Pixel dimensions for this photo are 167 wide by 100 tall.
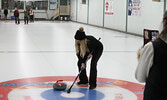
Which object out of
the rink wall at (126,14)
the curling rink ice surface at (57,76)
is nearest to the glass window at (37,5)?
the rink wall at (126,14)

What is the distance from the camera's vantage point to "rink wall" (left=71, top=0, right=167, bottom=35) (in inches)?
575

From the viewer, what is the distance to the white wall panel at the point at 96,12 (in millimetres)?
→ 24891

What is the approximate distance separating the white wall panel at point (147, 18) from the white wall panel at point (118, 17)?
128 cm

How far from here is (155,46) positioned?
1.89m

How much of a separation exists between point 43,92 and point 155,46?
3208 millimetres

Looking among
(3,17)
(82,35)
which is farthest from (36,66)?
(3,17)

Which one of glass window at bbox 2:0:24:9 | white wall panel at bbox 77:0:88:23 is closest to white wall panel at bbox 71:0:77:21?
white wall panel at bbox 77:0:88:23

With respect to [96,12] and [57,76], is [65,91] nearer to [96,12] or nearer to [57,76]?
[57,76]

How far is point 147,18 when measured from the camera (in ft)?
50.8

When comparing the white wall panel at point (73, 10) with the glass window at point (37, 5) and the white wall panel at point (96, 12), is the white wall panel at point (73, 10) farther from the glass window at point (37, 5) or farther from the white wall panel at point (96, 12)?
the white wall panel at point (96, 12)

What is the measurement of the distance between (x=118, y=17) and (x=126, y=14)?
1.60 meters

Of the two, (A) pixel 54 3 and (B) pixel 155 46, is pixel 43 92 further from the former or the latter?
(A) pixel 54 3

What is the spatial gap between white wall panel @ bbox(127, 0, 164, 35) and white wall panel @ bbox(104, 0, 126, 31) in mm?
1281

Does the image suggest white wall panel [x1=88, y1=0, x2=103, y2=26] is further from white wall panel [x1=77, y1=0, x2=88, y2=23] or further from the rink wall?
white wall panel [x1=77, y1=0, x2=88, y2=23]
